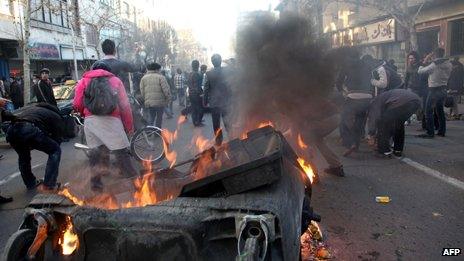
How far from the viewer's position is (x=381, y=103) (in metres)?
7.24

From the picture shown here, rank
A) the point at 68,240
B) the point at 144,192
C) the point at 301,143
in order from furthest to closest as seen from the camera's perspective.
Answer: the point at 301,143, the point at 144,192, the point at 68,240

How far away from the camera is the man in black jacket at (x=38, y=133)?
5680 millimetres

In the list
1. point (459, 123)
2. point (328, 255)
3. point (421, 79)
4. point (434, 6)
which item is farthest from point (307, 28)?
point (434, 6)

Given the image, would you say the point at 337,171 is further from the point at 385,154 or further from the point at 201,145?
the point at 201,145

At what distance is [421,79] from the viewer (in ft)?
34.8

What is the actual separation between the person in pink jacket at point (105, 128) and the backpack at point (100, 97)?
2.1 inches

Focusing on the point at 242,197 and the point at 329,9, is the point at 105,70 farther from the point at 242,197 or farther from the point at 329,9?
the point at 329,9

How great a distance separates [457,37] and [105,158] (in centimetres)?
1702

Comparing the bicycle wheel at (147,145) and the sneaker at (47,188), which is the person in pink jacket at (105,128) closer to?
the sneaker at (47,188)

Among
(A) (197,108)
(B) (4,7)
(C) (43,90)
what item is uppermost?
(B) (4,7)

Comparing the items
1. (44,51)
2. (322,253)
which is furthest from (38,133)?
(44,51)

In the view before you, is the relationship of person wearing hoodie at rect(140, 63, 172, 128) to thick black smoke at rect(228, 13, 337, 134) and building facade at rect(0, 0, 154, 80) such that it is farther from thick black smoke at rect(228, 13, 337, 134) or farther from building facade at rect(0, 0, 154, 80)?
building facade at rect(0, 0, 154, 80)

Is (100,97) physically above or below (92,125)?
above

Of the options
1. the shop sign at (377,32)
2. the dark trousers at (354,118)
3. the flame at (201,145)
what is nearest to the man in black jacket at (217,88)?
the flame at (201,145)
